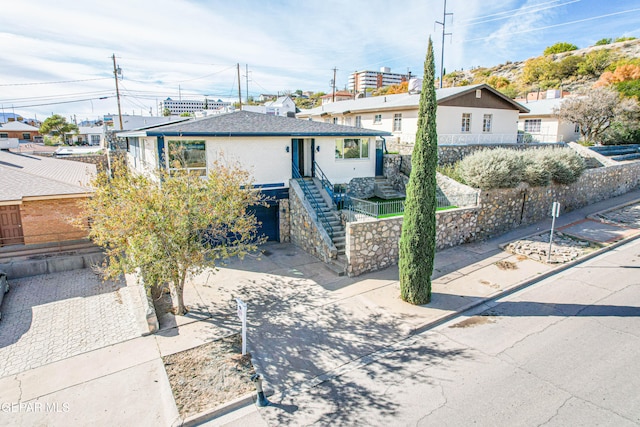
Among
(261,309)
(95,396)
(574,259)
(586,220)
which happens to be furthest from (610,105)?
(95,396)

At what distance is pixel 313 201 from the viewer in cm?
1658

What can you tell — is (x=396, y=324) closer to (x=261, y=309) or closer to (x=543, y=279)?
(x=261, y=309)

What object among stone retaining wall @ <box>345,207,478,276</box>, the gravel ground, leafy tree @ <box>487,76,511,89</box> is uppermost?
leafy tree @ <box>487,76,511,89</box>

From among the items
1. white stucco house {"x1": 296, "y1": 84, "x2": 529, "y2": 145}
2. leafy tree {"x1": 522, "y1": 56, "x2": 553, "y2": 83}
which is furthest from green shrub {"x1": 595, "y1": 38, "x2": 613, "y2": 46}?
white stucco house {"x1": 296, "y1": 84, "x2": 529, "y2": 145}

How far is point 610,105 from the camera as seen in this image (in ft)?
Result: 97.6

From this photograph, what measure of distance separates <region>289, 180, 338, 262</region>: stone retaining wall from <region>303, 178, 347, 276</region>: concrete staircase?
0.96 ft

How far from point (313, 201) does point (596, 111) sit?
92.3 ft

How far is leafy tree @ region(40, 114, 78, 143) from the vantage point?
2955 inches

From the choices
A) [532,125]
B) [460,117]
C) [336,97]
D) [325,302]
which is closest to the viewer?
[325,302]

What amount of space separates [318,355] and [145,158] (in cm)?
1419

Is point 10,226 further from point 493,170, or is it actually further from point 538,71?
point 538,71

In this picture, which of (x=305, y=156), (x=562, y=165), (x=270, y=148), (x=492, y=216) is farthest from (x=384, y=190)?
(x=562, y=165)

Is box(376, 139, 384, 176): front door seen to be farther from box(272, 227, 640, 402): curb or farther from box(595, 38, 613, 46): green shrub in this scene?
box(595, 38, 613, 46): green shrub

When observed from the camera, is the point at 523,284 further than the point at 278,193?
No
